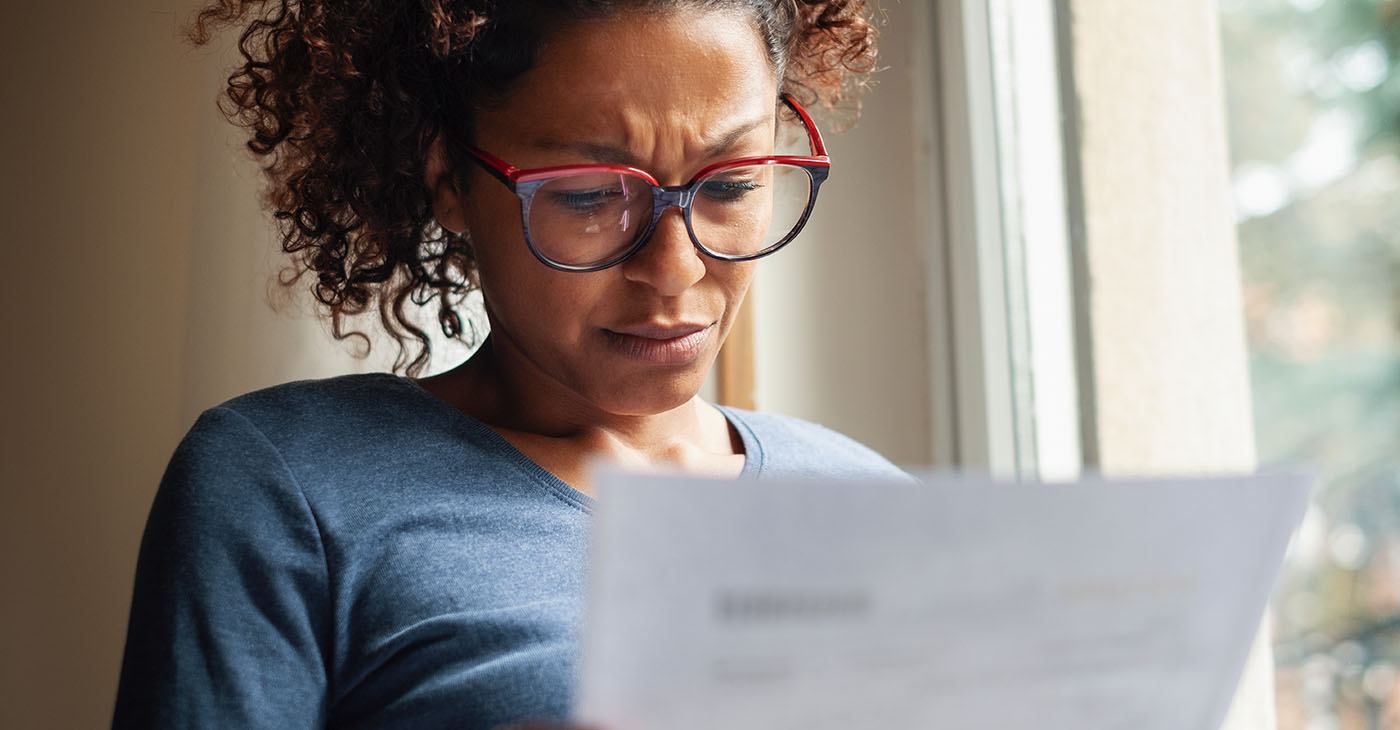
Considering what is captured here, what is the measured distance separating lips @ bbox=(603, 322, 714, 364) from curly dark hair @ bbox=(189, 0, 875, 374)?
0.21 meters

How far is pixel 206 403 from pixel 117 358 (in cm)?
9

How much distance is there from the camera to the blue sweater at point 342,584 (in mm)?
705

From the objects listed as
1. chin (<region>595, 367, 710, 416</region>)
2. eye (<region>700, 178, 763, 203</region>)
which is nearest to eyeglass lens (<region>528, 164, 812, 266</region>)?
eye (<region>700, 178, 763, 203</region>)

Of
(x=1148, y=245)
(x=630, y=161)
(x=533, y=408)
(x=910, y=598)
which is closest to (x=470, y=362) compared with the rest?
(x=533, y=408)

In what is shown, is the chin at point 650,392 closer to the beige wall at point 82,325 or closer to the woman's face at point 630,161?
the woman's face at point 630,161

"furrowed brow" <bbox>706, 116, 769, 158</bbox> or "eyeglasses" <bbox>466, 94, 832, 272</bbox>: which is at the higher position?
"furrowed brow" <bbox>706, 116, 769, 158</bbox>

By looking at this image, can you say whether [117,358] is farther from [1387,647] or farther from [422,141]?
[1387,647]

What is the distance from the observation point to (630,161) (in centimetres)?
82

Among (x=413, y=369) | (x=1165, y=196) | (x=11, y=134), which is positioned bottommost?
(x=413, y=369)

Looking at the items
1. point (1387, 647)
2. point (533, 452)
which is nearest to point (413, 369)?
point (533, 452)

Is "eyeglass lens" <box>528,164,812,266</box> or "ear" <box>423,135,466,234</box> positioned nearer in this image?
"eyeglass lens" <box>528,164,812,266</box>

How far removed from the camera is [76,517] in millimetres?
1057

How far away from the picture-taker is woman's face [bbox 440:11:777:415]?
0.82 metres

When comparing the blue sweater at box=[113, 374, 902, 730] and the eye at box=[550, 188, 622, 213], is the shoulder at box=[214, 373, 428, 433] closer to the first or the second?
the blue sweater at box=[113, 374, 902, 730]
